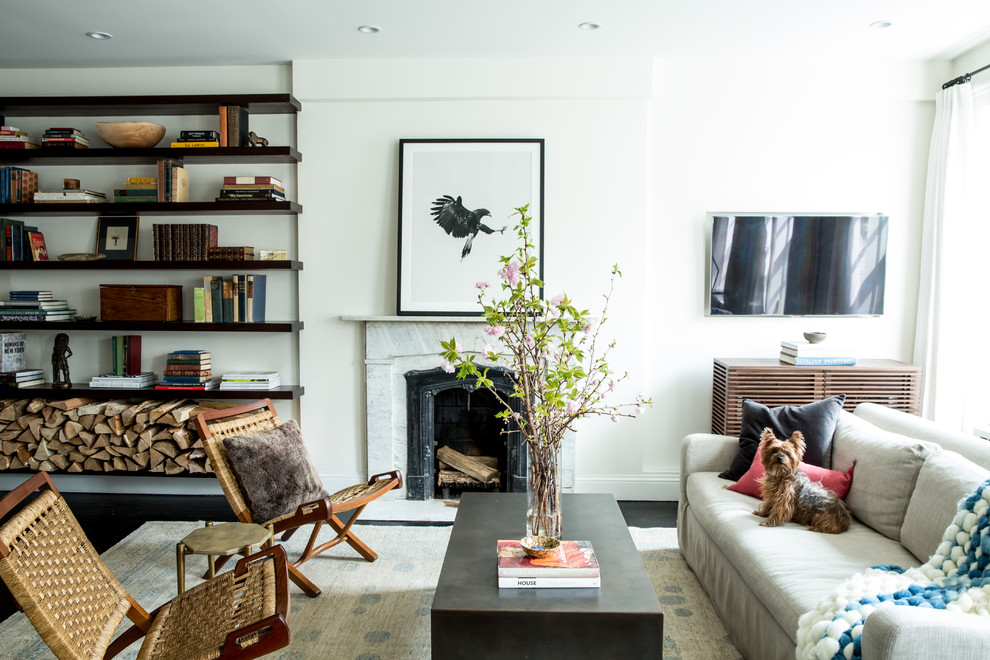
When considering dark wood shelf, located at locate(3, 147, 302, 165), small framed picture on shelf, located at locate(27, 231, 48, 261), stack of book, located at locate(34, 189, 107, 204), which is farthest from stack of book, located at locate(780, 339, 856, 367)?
small framed picture on shelf, located at locate(27, 231, 48, 261)

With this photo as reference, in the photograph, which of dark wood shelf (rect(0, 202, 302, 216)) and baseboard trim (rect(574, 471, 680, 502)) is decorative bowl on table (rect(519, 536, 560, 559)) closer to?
baseboard trim (rect(574, 471, 680, 502))

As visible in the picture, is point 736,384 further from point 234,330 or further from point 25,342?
point 25,342

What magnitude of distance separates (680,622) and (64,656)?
2042 mm

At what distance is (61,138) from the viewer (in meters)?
4.04

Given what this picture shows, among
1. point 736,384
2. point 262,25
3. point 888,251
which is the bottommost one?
point 736,384

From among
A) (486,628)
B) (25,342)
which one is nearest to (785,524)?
(486,628)

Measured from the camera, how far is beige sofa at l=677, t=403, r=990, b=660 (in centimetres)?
204

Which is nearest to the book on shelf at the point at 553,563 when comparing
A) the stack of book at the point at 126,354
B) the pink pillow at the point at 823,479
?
the pink pillow at the point at 823,479

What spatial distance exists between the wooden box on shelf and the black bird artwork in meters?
1.66

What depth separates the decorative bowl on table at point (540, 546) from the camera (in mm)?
2166

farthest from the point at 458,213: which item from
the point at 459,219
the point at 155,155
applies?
the point at 155,155

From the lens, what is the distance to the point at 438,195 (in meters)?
4.08

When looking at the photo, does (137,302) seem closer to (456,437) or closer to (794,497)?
(456,437)

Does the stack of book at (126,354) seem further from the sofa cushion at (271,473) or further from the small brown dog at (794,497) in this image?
the small brown dog at (794,497)
